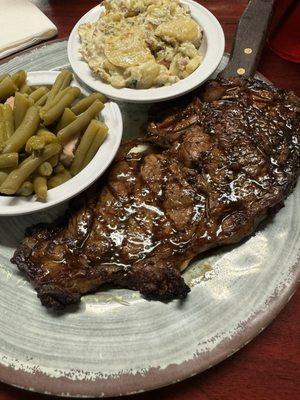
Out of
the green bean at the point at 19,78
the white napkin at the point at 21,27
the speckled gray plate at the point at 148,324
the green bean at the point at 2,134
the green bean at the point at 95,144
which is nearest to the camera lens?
the speckled gray plate at the point at 148,324

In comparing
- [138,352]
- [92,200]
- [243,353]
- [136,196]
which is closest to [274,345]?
[243,353]

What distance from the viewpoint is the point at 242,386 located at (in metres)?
2.25

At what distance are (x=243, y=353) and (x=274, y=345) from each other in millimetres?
175

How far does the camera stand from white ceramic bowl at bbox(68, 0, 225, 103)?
3.03 meters

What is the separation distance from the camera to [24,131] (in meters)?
2.62

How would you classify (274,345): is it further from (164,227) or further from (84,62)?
(84,62)

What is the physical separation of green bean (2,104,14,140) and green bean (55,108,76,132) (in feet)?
0.91

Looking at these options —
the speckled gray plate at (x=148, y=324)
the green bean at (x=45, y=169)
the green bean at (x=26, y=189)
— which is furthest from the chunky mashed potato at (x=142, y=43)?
the speckled gray plate at (x=148, y=324)

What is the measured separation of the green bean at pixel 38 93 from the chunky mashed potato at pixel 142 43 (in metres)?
0.39

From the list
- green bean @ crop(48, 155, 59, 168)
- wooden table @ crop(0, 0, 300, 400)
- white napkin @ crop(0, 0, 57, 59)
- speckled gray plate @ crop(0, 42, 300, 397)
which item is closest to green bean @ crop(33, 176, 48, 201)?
green bean @ crop(48, 155, 59, 168)

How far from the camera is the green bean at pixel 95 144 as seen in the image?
8.97 feet

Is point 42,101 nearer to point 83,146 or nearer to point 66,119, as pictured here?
point 66,119

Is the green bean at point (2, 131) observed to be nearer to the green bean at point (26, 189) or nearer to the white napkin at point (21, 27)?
the green bean at point (26, 189)

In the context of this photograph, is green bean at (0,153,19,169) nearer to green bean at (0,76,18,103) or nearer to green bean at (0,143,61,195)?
green bean at (0,143,61,195)
